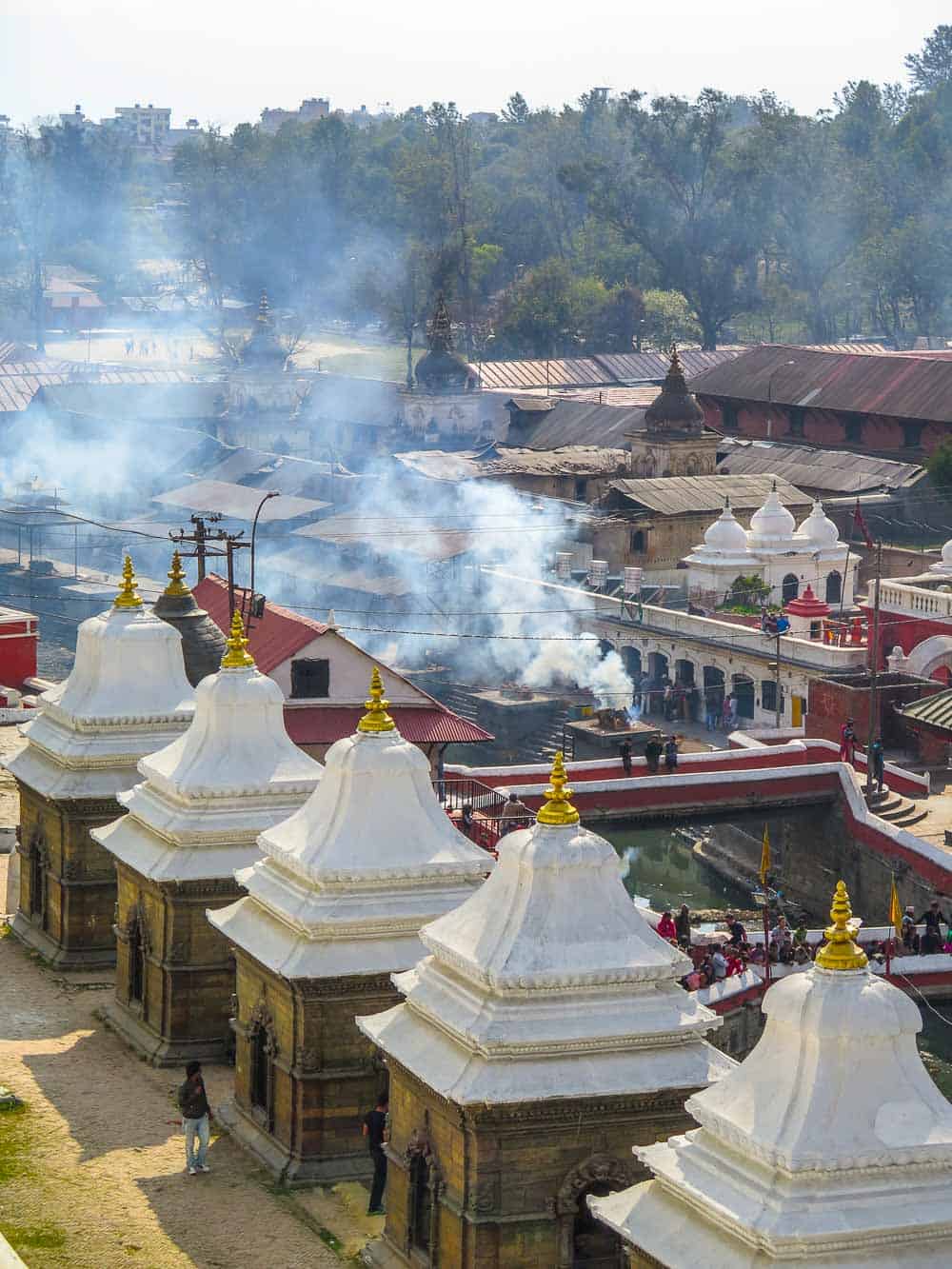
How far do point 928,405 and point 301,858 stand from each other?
5535cm

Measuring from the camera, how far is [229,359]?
365 feet

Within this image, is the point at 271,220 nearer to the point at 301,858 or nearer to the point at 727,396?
the point at 727,396

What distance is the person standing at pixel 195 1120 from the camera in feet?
69.2

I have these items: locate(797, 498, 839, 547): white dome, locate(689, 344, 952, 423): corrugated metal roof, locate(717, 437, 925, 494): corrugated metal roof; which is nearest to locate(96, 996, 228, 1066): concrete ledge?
locate(797, 498, 839, 547): white dome

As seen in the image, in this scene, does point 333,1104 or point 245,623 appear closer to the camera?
point 333,1104

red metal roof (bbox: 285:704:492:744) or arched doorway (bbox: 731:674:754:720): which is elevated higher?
red metal roof (bbox: 285:704:492:744)

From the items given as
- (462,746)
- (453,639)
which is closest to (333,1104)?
(462,746)

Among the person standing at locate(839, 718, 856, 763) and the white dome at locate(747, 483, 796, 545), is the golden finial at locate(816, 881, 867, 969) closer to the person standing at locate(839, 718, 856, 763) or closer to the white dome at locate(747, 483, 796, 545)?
the person standing at locate(839, 718, 856, 763)

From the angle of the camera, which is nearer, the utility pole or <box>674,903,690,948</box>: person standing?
<box>674,903,690,948</box>: person standing

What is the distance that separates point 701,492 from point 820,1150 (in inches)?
1947

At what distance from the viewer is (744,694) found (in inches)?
2052

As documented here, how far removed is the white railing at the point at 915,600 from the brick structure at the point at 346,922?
28.5 meters

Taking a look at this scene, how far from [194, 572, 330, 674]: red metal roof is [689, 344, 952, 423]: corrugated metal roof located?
37.8 m

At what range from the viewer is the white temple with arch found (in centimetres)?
5675
